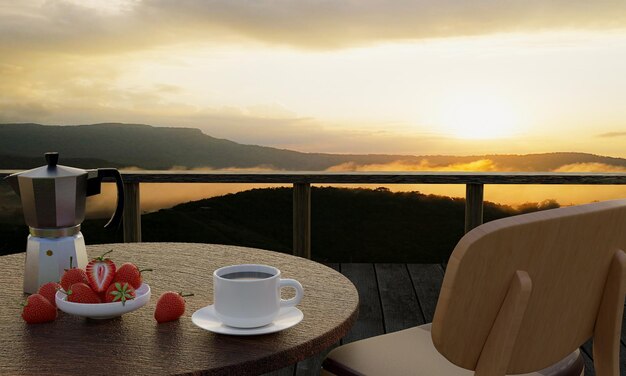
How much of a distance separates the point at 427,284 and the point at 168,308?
288 cm

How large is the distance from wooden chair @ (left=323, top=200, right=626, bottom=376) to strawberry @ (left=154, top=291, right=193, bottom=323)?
0.45 m

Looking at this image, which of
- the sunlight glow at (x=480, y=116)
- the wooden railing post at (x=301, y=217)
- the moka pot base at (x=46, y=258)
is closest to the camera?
the moka pot base at (x=46, y=258)

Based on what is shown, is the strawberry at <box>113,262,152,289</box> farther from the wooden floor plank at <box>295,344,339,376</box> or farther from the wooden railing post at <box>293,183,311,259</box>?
the wooden railing post at <box>293,183,311,259</box>

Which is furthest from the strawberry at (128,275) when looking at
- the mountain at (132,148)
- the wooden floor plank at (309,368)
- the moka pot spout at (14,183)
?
the mountain at (132,148)

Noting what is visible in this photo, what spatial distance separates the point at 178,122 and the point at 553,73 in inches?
199

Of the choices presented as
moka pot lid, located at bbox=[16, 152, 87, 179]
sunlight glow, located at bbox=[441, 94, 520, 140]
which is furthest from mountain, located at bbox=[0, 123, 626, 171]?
moka pot lid, located at bbox=[16, 152, 87, 179]

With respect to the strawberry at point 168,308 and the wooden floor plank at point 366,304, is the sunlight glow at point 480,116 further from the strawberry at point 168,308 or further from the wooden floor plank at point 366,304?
the strawberry at point 168,308

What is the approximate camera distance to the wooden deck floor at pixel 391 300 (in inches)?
113

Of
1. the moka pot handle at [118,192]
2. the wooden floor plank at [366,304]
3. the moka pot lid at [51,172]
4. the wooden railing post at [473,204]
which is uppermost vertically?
the moka pot lid at [51,172]

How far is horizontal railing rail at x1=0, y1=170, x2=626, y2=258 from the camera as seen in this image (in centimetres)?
335

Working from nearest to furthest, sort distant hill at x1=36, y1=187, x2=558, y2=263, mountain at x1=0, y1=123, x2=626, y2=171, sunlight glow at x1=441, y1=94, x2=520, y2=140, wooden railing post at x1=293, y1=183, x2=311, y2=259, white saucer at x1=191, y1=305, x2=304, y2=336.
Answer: white saucer at x1=191, y1=305, x2=304, y2=336, wooden railing post at x1=293, y1=183, x2=311, y2=259, sunlight glow at x1=441, y1=94, x2=520, y2=140, mountain at x1=0, y1=123, x2=626, y2=171, distant hill at x1=36, y1=187, x2=558, y2=263

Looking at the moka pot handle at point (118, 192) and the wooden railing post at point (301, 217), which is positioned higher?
the moka pot handle at point (118, 192)

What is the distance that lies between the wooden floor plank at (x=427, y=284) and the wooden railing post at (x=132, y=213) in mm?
1479

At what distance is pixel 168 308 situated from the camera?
1226mm
